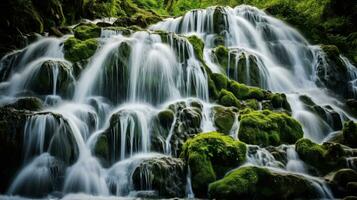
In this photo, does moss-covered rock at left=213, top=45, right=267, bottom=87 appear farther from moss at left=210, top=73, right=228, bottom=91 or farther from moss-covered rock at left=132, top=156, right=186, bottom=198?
moss-covered rock at left=132, top=156, right=186, bottom=198

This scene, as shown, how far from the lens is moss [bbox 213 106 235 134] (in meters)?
11.9

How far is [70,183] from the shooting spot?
30.0 feet

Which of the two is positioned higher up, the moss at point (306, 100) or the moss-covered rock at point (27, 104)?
the moss at point (306, 100)

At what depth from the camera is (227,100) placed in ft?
44.4

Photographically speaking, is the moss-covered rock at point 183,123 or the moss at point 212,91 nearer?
the moss-covered rock at point 183,123

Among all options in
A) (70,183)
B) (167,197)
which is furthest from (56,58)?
(167,197)

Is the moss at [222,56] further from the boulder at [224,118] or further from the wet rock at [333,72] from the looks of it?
the wet rock at [333,72]

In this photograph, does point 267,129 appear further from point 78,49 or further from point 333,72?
point 333,72

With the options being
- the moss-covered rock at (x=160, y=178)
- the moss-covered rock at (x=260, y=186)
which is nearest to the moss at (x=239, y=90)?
the moss-covered rock at (x=260, y=186)

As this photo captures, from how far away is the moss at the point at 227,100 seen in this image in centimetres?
1350

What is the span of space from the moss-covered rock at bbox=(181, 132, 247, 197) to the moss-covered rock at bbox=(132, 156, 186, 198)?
369 mm

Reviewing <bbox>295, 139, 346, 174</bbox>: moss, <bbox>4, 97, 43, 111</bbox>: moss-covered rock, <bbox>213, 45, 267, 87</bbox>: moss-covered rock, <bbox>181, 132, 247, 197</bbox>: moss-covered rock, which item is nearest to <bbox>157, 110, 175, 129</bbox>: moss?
<bbox>181, 132, 247, 197</bbox>: moss-covered rock

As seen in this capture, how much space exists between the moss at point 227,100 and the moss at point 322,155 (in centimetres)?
357

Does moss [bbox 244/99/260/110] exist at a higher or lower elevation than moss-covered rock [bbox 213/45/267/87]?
lower
